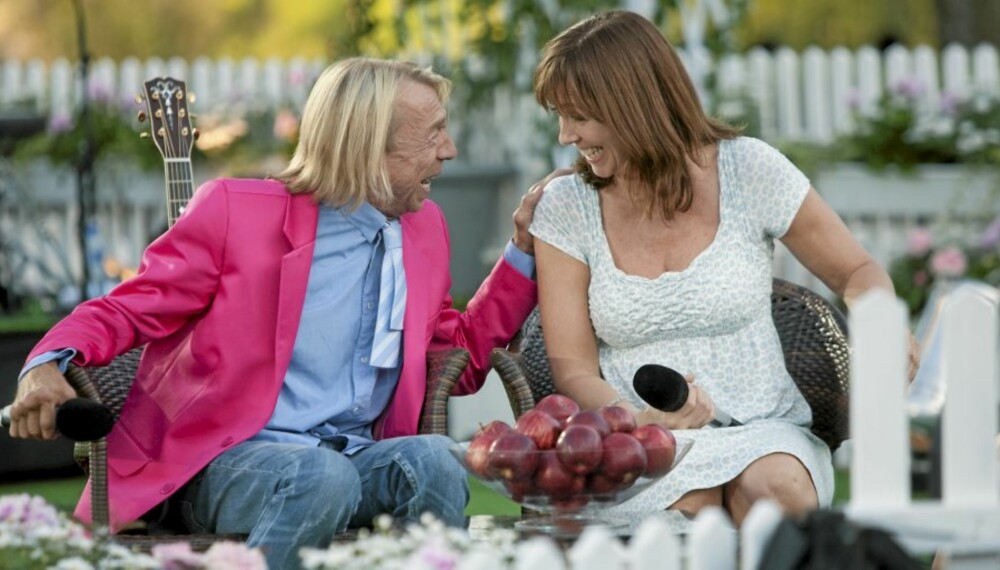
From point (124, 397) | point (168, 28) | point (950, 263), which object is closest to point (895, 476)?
point (124, 397)

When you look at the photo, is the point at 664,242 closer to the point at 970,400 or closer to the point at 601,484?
the point at 601,484

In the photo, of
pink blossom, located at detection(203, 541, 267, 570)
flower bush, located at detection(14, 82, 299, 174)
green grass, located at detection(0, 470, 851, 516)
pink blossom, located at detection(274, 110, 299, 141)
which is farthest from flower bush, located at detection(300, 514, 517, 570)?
flower bush, located at detection(14, 82, 299, 174)

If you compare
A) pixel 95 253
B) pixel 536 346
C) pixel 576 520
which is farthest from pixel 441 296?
pixel 95 253

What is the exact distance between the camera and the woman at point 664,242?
3.65 m

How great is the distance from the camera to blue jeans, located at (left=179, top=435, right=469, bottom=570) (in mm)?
3186

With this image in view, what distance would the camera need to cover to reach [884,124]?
8.96 meters

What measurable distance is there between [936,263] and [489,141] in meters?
2.43

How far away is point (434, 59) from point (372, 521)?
212 inches

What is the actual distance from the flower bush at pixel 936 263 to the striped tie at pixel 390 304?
15.7ft

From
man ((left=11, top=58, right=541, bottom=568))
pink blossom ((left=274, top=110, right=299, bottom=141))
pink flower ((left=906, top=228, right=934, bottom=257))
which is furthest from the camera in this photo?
pink blossom ((left=274, top=110, right=299, bottom=141))

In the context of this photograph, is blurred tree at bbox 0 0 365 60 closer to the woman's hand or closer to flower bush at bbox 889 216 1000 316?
flower bush at bbox 889 216 1000 316

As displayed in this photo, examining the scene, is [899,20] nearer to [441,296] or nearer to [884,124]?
[884,124]

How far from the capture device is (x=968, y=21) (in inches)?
501

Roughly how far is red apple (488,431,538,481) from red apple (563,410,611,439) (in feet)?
0.29
